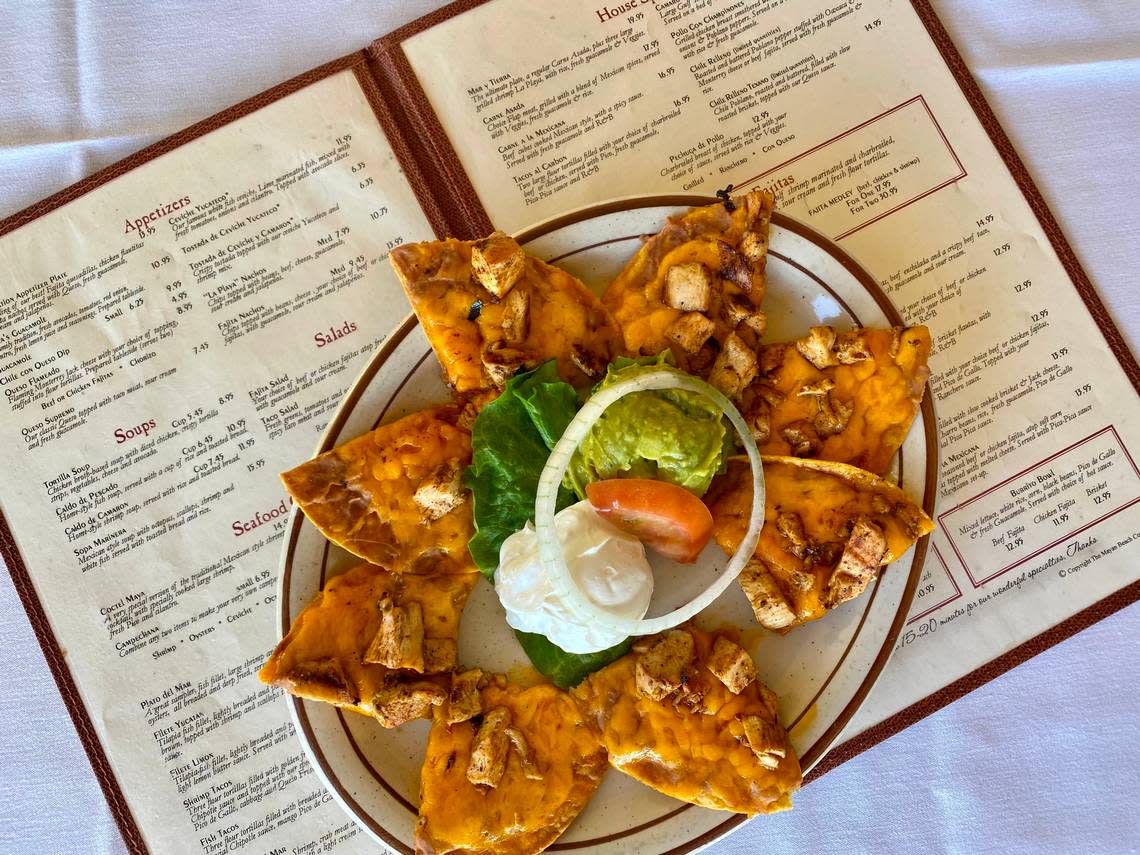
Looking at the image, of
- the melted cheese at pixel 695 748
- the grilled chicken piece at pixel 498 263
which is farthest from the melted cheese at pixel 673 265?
the melted cheese at pixel 695 748

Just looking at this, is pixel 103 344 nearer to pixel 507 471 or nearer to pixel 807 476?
pixel 507 471

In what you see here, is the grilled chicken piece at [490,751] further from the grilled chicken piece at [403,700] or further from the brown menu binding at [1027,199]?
the brown menu binding at [1027,199]

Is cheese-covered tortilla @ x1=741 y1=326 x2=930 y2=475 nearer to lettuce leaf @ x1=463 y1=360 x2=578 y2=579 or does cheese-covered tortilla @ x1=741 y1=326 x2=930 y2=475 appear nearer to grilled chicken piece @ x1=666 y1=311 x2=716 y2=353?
grilled chicken piece @ x1=666 y1=311 x2=716 y2=353

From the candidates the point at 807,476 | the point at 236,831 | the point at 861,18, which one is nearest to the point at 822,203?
the point at 861,18

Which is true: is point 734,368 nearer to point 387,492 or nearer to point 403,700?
point 387,492

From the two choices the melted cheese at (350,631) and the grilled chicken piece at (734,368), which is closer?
the melted cheese at (350,631)
